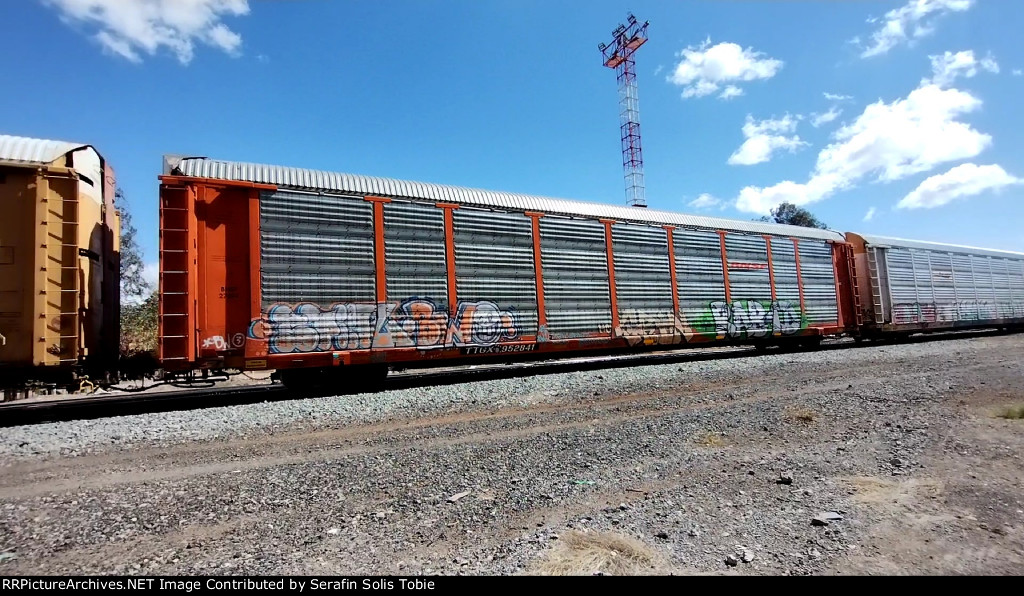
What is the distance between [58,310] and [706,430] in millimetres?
9898

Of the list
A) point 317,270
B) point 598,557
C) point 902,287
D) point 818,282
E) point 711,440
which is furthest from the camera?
point 902,287

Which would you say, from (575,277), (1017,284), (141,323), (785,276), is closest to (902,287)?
(785,276)

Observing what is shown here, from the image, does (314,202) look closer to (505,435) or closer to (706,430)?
(505,435)

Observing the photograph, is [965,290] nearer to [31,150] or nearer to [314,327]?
[314,327]

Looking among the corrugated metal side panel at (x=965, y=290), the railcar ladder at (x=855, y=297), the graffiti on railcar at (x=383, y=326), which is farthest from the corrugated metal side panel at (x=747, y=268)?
the corrugated metal side panel at (x=965, y=290)

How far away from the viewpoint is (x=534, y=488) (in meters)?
4.24

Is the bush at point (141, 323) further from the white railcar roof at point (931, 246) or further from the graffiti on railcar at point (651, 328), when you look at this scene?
the white railcar roof at point (931, 246)

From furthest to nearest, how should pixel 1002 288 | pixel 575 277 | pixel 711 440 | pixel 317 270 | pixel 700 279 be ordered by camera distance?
pixel 1002 288 → pixel 700 279 → pixel 575 277 → pixel 317 270 → pixel 711 440

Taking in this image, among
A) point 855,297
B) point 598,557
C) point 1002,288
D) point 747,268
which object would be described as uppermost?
point 747,268

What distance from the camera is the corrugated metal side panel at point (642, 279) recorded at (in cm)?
1331

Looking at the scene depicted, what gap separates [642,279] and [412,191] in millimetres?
6763

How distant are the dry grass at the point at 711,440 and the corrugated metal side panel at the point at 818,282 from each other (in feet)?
45.4

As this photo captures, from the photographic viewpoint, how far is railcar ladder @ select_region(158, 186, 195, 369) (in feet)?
27.9

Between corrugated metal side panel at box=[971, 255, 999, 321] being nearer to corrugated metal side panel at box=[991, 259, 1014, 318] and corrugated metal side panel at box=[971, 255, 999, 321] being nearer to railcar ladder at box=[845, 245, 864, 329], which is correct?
corrugated metal side panel at box=[991, 259, 1014, 318]
